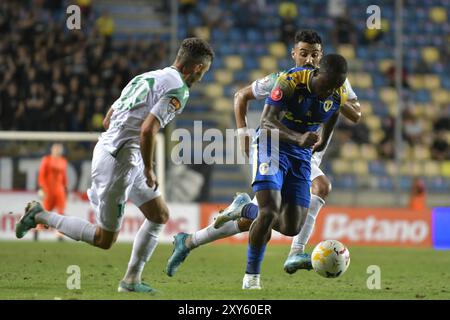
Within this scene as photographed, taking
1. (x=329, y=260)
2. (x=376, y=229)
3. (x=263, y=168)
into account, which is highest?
(x=263, y=168)

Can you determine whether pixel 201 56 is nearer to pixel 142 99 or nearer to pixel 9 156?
pixel 142 99

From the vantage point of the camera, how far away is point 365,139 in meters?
21.9

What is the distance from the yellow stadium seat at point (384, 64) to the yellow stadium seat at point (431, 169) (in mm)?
3127

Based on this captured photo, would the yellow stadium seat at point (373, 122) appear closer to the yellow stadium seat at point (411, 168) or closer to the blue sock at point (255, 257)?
the yellow stadium seat at point (411, 168)

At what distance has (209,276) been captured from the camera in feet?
36.0

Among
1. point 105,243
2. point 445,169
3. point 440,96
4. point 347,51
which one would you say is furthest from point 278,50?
point 105,243

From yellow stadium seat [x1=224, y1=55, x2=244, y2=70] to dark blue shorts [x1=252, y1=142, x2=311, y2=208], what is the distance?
1457 cm

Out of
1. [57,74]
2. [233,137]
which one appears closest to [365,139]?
[233,137]

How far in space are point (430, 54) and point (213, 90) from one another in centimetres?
609

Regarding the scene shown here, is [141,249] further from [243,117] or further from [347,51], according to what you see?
[347,51]

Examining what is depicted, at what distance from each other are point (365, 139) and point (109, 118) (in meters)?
14.2

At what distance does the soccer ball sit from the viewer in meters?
9.05

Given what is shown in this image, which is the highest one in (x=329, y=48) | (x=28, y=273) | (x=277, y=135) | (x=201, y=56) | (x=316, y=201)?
(x=329, y=48)

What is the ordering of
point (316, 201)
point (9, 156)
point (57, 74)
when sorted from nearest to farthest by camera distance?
point (316, 201) → point (9, 156) → point (57, 74)
